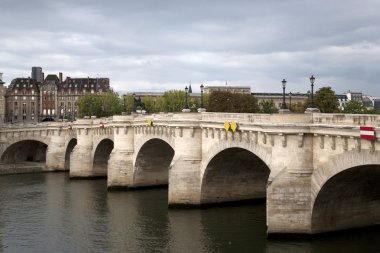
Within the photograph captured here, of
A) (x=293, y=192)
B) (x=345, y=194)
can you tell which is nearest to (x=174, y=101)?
(x=345, y=194)

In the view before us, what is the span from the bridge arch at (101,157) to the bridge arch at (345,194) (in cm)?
4161

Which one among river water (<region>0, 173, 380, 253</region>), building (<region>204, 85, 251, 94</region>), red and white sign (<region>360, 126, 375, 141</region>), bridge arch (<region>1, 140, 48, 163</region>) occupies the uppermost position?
building (<region>204, 85, 251, 94</region>)

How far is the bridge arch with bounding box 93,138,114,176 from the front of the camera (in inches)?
2645

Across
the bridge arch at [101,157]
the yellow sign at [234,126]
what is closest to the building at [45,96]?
Answer: the bridge arch at [101,157]

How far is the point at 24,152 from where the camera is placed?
86.6 meters

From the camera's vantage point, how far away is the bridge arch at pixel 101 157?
6719 centimetres

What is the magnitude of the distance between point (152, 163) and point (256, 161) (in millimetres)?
16694

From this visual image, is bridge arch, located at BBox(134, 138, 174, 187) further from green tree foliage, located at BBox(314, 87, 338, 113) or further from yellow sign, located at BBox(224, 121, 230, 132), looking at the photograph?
green tree foliage, located at BBox(314, 87, 338, 113)

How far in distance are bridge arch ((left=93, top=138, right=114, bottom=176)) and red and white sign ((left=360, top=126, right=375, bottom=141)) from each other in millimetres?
46877

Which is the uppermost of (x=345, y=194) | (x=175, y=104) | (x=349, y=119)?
(x=175, y=104)

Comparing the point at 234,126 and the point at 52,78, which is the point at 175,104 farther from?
the point at 234,126

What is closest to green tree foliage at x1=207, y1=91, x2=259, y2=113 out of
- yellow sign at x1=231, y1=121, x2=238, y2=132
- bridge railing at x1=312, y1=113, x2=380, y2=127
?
yellow sign at x1=231, y1=121, x2=238, y2=132

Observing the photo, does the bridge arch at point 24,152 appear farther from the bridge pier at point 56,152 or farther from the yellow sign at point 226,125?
the yellow sign at point 226,125

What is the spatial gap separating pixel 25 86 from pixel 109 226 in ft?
424
